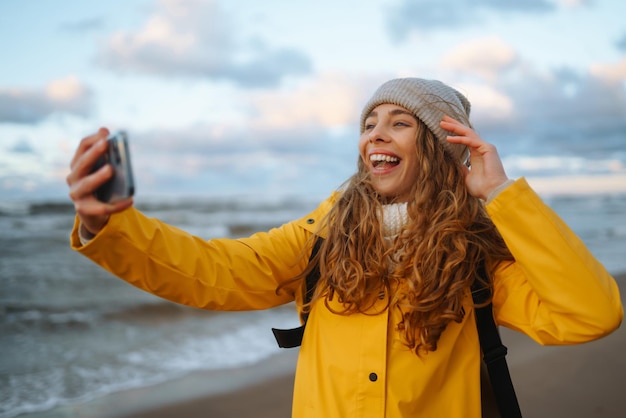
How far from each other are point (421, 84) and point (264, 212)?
947 inches

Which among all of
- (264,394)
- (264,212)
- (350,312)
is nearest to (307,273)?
(350,312)

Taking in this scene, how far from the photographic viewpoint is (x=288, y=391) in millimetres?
5211

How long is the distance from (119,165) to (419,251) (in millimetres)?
1217

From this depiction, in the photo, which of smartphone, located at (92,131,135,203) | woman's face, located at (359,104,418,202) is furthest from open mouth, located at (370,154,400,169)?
smartphone, located at (92,131,135,203)

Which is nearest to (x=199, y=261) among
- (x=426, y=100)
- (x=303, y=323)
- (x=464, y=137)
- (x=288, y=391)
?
(x=303, y=323)

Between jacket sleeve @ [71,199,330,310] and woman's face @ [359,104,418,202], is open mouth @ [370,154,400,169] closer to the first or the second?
woman's face @ [359,104,418,202]

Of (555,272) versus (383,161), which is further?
(383,161)

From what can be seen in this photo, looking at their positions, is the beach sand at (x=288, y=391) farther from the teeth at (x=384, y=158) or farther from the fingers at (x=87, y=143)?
the fingers at (x=87, y=143)

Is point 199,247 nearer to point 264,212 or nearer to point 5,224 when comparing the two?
point 5,224

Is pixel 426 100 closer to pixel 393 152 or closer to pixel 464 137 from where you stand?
Answer: pixel 393 152

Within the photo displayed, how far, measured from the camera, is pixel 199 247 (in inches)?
77.8

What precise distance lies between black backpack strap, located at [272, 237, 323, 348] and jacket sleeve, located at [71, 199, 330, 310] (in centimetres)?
6

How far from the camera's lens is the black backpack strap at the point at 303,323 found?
7.30 feet

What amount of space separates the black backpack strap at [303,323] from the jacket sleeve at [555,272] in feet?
2.59
